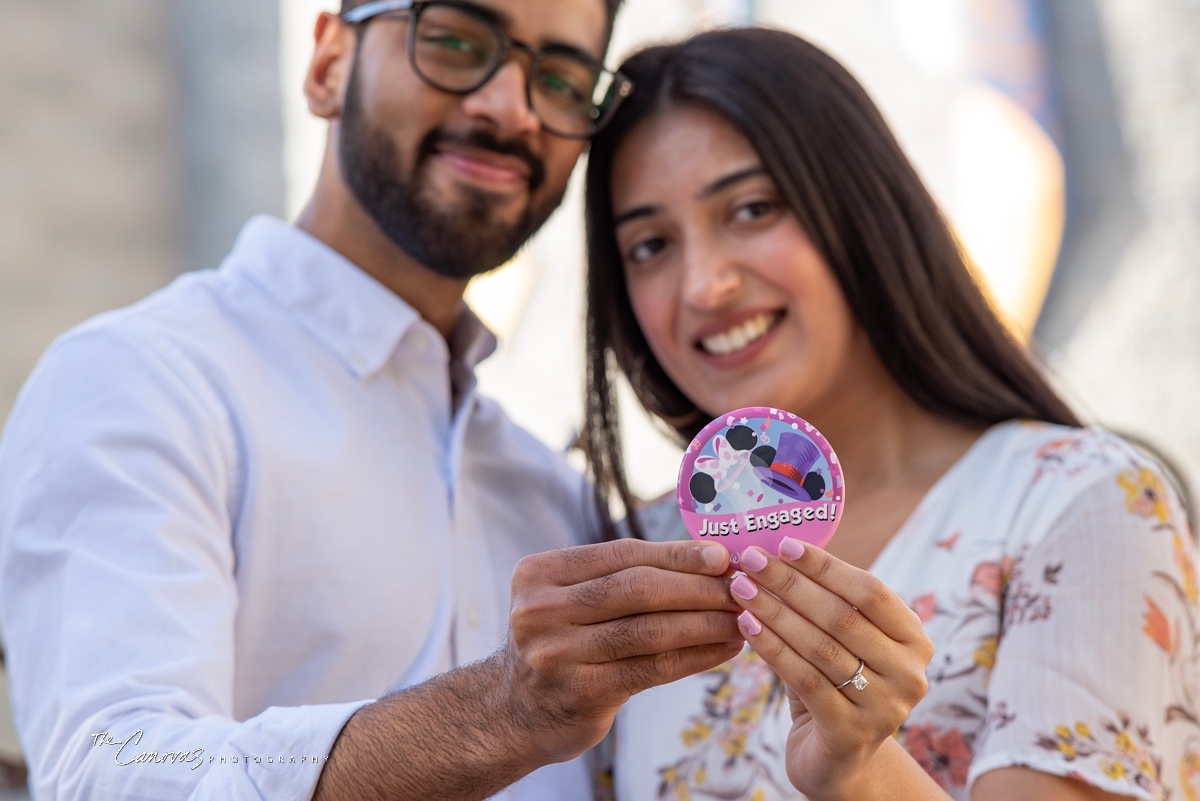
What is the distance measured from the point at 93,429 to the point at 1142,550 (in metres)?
1.41

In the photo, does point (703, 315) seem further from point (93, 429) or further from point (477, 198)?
point (93, 429)

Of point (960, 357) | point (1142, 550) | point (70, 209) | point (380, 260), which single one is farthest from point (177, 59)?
point (1142, 550)

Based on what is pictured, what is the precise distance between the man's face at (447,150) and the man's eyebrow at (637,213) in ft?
0.62

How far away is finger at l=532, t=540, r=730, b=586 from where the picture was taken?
1.05m

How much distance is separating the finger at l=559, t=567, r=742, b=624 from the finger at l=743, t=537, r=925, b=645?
0.15 ft

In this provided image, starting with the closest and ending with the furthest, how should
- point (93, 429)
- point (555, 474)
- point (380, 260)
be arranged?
point (93, 429)
point (380, 260)
point (555, 474)

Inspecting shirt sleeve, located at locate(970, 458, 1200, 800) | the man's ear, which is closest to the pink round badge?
shirt sleeve, located at locate(970, 458, 1200, 800)

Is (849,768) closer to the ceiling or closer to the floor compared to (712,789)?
closer to the ceiling

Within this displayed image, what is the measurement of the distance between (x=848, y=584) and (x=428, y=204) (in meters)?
1.15

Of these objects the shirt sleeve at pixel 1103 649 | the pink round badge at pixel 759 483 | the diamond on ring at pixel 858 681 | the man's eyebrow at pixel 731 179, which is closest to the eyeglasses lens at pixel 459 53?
the man's eyebrow at pixel 731 179

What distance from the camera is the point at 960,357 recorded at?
1887 mm

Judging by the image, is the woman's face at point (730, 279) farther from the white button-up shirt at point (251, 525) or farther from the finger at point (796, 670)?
the finger at point (796, 670)

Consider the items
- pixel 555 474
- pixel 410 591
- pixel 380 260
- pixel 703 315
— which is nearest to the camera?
pixel 410 591

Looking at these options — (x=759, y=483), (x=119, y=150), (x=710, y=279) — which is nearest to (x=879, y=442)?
(x=710, y=279)
